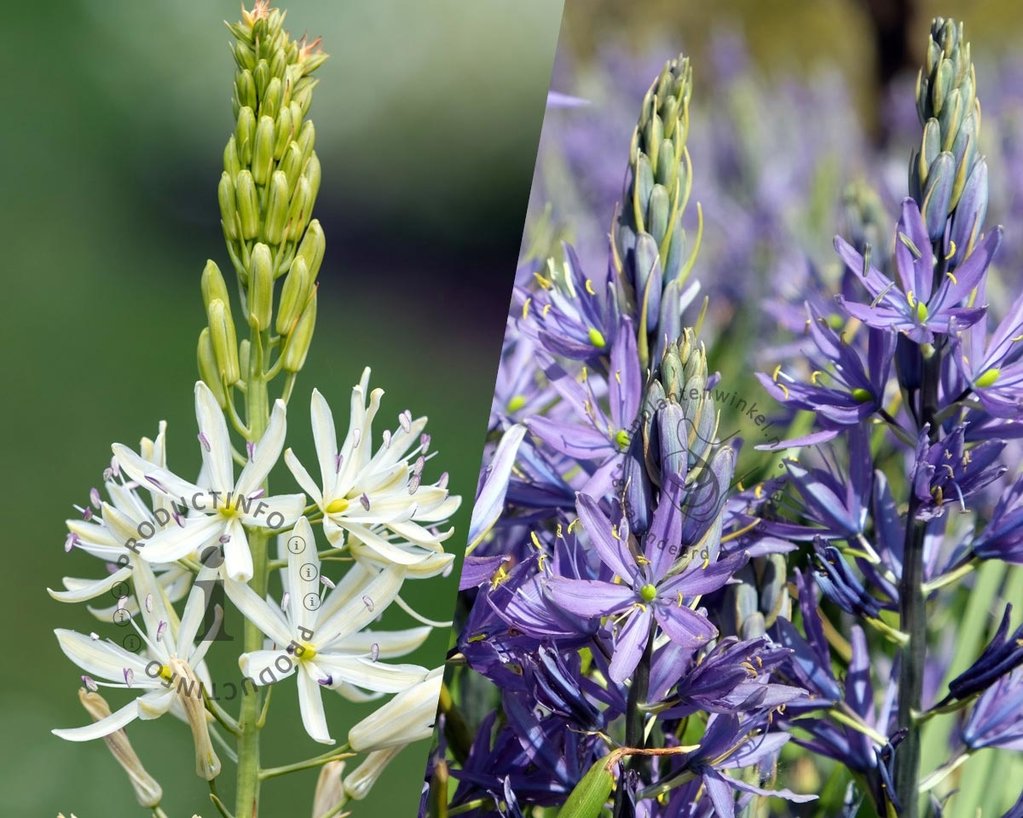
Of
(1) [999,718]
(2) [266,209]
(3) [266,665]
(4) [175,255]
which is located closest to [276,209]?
(2) [266,209]

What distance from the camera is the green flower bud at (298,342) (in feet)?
1.64

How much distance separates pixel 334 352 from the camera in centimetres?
56

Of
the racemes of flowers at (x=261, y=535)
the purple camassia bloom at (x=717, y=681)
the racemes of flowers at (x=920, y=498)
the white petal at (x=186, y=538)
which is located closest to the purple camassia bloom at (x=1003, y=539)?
the racemes of flowers at (x=920, y=498)

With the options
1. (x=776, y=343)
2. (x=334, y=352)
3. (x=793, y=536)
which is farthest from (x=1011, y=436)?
(x=334, y=352)

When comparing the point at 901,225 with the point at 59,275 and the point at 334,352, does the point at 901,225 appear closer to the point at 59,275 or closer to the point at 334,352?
the point at 334,352

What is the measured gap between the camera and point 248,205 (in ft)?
1.60

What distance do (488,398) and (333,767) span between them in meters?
0.22

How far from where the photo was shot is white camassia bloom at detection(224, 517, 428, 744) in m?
0.46

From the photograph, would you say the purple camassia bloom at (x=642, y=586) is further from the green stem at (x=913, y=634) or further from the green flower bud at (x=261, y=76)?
the green flower bud at (x=261, y=76)

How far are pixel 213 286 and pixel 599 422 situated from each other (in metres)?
0.21

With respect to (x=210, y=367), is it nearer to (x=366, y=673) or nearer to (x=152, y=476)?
(x=152, y=476)

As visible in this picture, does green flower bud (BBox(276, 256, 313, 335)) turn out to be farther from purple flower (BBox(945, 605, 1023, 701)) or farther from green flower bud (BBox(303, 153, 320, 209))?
purple flower (BBox(945, 605, 1023, 701))

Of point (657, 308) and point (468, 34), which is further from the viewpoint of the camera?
point (468, 34)

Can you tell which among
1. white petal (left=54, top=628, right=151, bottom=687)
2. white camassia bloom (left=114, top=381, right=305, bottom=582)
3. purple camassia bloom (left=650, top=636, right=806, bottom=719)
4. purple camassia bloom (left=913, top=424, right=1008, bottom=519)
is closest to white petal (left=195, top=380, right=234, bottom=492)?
white camassia bloom (left=114, top=381, right=305, bottom=582)
